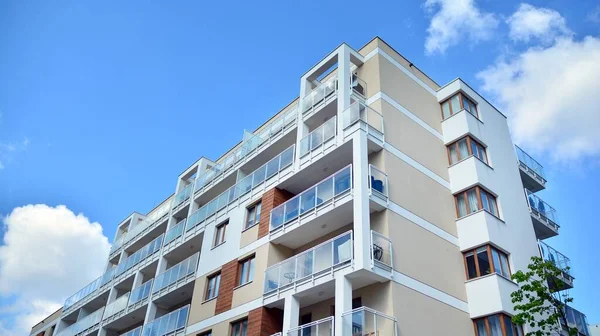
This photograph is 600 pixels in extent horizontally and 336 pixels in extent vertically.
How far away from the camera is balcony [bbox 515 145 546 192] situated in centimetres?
2559

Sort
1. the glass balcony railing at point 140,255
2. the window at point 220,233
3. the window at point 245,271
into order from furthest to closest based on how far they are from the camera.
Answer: the glass balcony railing at point 140,255 → the window at point 220,233 → the window at point 245,271

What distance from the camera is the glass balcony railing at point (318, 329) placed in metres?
15.2

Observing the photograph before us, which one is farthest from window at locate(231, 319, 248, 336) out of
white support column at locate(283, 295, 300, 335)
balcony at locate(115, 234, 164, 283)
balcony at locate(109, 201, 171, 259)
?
balcony at locate(109, 201, 171, 259)

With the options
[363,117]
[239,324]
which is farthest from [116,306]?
[363,117]

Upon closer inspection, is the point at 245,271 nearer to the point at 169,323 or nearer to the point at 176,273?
the point at 169,323

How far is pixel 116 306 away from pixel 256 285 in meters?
14.5

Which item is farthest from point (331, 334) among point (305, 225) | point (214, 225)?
point (214, 225)

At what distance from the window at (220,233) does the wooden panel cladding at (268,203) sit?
333cm

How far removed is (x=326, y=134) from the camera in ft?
67.7

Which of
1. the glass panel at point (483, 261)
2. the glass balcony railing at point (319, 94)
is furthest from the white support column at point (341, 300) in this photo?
the glass balcony railing at point (319, 94)

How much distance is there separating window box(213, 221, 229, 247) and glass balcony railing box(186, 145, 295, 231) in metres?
0.97

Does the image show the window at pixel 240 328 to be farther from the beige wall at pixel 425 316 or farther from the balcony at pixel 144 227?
the balcony at pixel 144 227

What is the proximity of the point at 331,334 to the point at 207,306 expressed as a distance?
8.71m

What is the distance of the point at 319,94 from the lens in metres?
23.0
